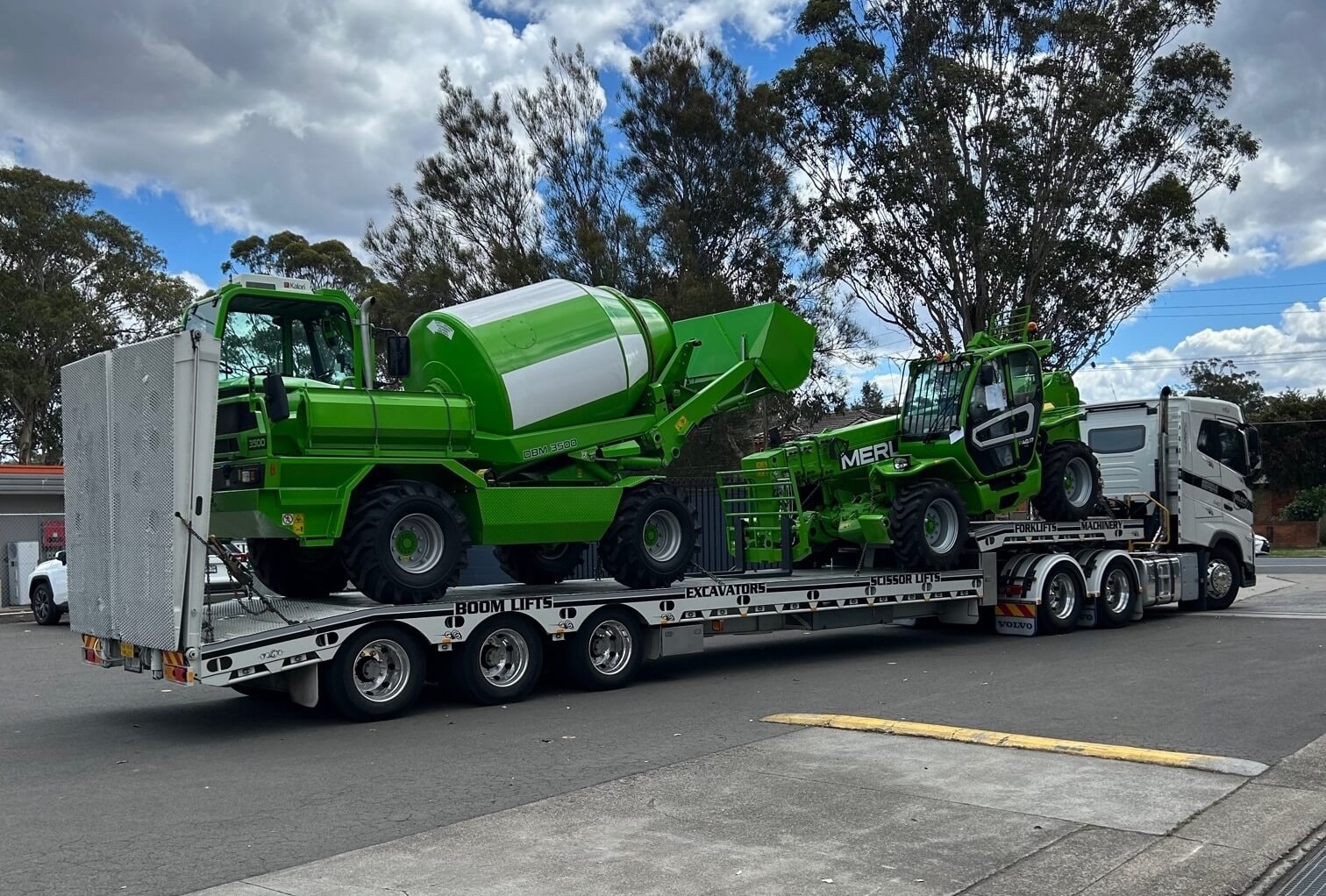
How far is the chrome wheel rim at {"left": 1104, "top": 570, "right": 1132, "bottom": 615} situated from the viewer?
661 inches

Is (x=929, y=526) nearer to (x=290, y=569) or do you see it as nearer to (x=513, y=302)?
(x=513, y=302)

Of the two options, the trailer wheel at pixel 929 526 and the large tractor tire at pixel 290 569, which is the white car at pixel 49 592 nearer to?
the large tractor tire at pixel 290 569

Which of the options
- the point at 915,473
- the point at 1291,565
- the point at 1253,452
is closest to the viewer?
the point at 915,473

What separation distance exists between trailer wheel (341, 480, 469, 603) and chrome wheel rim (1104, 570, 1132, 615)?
9968mm

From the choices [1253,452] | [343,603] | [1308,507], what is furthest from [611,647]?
[1308,507]

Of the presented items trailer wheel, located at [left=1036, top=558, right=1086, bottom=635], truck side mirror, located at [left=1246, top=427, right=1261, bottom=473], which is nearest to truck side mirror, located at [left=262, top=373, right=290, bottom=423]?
trailer wheel, located at [left=1036, top=558, right=1086, bottom=635]

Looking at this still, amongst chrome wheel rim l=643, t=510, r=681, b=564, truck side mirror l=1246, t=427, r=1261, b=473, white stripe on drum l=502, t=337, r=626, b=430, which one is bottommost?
chrome wheel rim l=643, t=510, r=681, b=564

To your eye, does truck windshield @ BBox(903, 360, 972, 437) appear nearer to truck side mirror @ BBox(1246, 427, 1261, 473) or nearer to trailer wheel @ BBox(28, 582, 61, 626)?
truck side mirror @ BBox(1246, 427, 1261, 473)

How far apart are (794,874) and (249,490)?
6.09 metres

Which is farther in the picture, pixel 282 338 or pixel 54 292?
pixel 54 292

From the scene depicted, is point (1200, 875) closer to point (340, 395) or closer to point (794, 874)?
point (794, 874)

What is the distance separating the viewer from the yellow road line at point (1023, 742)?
775 cm

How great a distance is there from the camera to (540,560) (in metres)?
13.1

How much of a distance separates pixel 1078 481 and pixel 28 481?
24129mm
